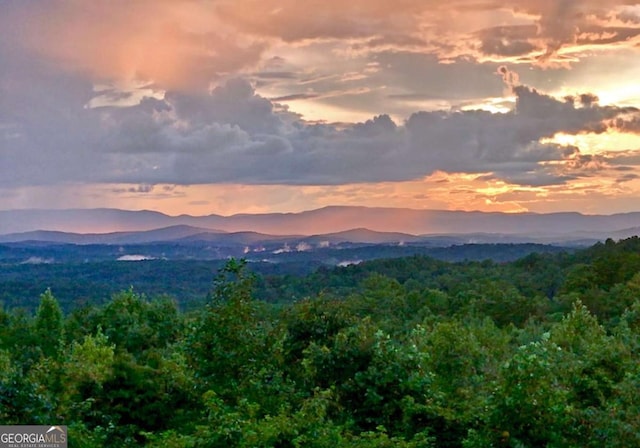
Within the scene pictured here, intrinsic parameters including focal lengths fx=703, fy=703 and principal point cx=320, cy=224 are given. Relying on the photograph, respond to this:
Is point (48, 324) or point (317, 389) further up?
point (317, 389)

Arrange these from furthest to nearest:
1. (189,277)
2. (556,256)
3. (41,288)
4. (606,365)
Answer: (189,277) < (41,288) < (556,256) < (606,365)

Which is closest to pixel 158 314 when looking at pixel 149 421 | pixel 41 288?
pixel 149 421

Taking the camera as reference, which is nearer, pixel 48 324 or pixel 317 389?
pixel 317 389

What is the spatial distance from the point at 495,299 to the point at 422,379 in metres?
61.9

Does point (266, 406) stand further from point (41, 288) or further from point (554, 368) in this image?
point (41, 288)

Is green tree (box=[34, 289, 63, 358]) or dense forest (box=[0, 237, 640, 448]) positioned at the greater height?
dense forest (box=[0, 237, 640, 448])

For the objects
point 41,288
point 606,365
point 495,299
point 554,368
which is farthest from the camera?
point 41,288

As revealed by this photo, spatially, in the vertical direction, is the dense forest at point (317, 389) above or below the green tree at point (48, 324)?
above

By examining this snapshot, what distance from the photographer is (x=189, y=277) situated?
17375cm

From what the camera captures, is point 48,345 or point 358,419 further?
point 48,345

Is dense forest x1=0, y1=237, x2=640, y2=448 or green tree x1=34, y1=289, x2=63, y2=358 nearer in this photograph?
dense forest x1=0, y1=237, x2=640, y2=448

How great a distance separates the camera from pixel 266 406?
56.1 feet

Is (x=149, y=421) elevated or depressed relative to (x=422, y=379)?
depressed

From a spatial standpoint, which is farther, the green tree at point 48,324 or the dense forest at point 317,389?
the green tree at point 48,324
